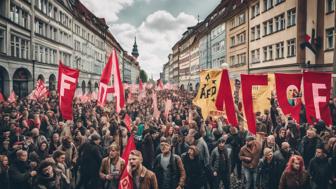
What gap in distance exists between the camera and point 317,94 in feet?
29.1

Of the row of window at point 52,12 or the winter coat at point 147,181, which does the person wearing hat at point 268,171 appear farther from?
the row of window at point 52,12

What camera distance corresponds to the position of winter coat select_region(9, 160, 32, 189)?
6531 mm

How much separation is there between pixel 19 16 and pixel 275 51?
76.8 ft

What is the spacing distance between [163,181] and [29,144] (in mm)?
3749

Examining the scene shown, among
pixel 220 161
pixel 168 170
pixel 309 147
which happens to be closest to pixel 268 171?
pixel 220 161

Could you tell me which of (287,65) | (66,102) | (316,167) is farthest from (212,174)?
(287,65)

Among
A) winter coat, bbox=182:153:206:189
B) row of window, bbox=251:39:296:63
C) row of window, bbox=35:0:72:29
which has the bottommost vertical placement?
winter coat, bbox=182:153:206:189

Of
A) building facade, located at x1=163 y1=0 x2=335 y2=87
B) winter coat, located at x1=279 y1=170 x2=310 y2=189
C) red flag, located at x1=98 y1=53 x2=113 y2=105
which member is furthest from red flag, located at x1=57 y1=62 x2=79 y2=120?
building facade, located at x1=163 y1=0 x2=335 y2=87

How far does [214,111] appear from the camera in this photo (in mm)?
10953

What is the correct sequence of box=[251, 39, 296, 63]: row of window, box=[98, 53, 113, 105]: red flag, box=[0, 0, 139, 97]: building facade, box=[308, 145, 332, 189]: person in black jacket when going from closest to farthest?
box=[308, 145, 332, 189]: person in black jacket, box=[98, 53, 113, 105]: red flag, box=[0, 0, 139, 97]: building facade, box=[251, 39, 296, 63]: row of window

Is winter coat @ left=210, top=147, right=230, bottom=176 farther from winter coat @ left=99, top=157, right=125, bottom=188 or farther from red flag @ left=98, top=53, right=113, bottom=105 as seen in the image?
red flag @ left=98, top=53, right=113, bottom=105

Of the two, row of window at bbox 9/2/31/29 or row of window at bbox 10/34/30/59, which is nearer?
row of window at bbox 9/2/31/29

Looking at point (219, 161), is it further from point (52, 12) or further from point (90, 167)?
point (52, 12)

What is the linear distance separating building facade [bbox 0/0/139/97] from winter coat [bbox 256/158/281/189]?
25043 millimetres
